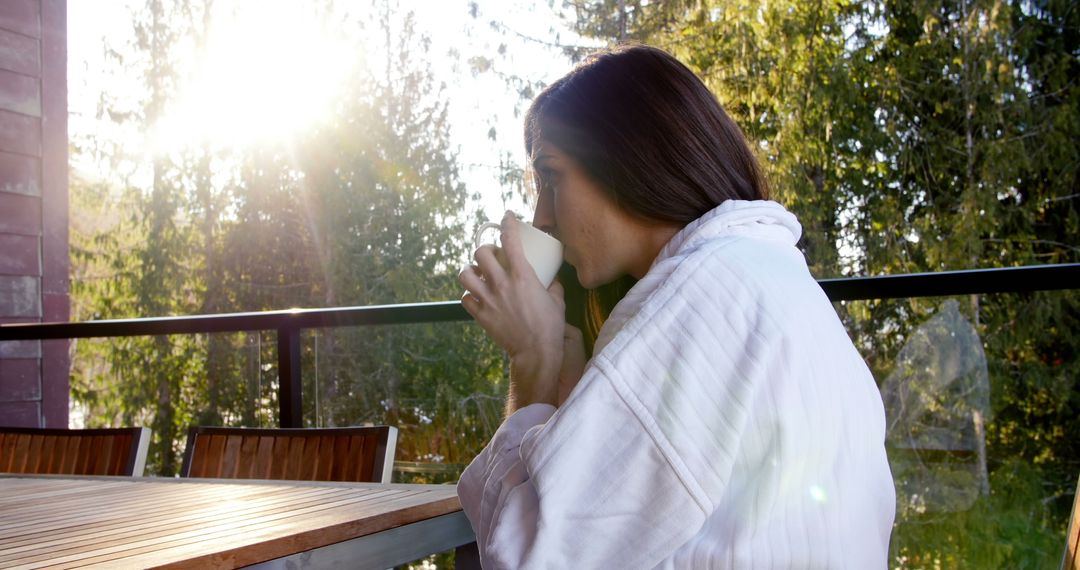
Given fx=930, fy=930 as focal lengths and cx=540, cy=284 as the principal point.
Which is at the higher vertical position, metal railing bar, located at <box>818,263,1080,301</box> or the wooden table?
metal railing bar, located at <box>818,263,1080,301</box>

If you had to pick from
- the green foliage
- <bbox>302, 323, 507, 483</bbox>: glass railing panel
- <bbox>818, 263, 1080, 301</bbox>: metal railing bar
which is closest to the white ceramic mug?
<bbox>818, 263, 1080, 301</bbox>: metal railing bar

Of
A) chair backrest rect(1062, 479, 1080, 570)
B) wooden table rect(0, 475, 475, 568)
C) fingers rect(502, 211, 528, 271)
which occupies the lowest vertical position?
wooden table rect(0, 475, 475, 568)

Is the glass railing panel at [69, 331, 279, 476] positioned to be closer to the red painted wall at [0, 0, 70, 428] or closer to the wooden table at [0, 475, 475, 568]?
the red painted wall at [0, 0, 70, 428]

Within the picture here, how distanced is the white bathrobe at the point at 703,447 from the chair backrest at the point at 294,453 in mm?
843

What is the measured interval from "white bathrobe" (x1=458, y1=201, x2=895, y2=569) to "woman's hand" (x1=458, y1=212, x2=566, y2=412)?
202 mm

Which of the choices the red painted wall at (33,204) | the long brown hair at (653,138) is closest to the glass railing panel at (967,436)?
the long brown hair at (653,138)

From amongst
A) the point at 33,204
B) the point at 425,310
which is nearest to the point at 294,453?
the point at 425,310

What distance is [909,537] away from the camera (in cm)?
206

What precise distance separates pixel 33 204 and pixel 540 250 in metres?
4.45

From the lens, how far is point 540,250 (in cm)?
102

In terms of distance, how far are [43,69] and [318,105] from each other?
5.92 metres

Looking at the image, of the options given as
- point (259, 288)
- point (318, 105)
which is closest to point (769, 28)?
point (318, 105)

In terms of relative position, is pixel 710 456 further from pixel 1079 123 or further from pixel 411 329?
pixel 1079 123

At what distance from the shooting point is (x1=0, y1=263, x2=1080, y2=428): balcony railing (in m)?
1.54
